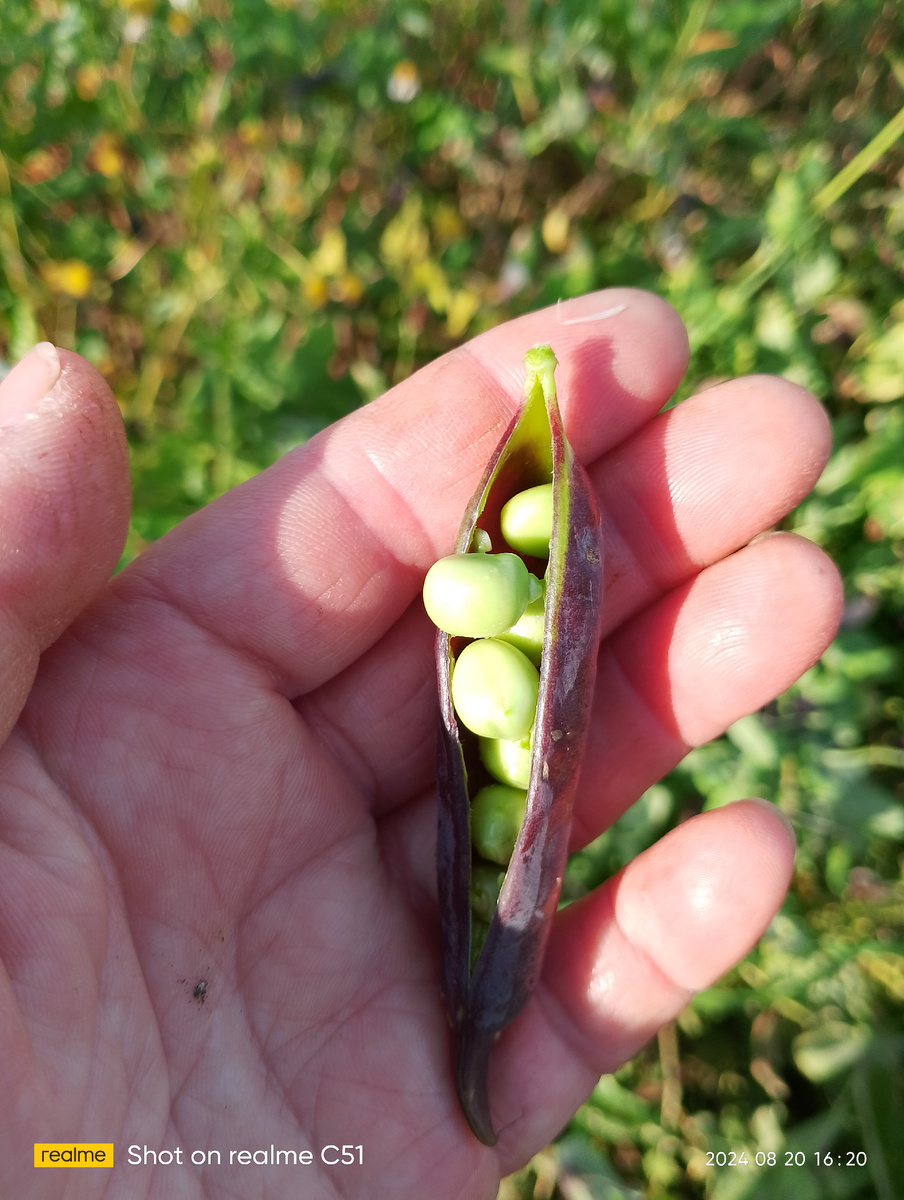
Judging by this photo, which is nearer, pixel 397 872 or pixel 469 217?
pixel 397 872

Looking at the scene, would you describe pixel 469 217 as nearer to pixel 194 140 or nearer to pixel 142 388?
pixel 194 140

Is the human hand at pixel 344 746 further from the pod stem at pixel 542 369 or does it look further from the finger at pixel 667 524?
the pod stem at pixel 542 369

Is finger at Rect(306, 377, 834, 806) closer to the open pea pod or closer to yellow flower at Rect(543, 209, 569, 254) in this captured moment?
the open pea pod

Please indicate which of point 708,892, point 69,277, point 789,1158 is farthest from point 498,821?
point 69,277

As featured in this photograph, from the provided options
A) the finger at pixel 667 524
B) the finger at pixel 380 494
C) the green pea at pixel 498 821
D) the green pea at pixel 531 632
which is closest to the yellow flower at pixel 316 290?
the finger at pixel 380 494

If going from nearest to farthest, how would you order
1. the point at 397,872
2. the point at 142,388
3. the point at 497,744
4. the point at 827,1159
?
the point at 497,744 < the point at 397,872 < the point at 827,1159 < the point at 142,388

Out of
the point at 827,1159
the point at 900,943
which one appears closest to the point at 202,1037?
the point at 827,1159

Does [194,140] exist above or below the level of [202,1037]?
above
